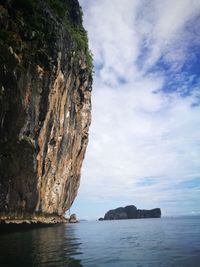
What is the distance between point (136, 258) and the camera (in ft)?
55.7

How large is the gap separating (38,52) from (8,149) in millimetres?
10170

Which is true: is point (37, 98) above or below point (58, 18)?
below

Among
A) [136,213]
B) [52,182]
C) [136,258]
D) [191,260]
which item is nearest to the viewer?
[191,260]

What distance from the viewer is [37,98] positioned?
31.7 metres

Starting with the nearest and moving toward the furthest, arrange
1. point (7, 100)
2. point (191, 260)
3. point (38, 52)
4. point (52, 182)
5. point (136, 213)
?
1. point (191, 260)
2. point (7, 100)
3. point (38, 52)
4. point (52, 182)
5. point (136, 213)

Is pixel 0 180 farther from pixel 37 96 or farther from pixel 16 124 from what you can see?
pixel 37 96

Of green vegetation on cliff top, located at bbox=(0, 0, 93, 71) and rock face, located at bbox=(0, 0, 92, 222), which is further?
rock face, located at bbox=(0, 0, 92, 222)

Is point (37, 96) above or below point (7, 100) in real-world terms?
above

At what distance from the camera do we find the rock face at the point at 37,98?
2759cm

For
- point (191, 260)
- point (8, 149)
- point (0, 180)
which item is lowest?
Answer: point (191, 260)

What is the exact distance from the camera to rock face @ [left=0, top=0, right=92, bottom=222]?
27594mm

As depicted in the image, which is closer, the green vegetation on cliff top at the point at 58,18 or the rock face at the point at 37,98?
the green vegetation on cliff top at the point at 58,18

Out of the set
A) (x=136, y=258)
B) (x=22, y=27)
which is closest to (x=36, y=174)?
(x=22, y=27)

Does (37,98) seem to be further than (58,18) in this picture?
No
